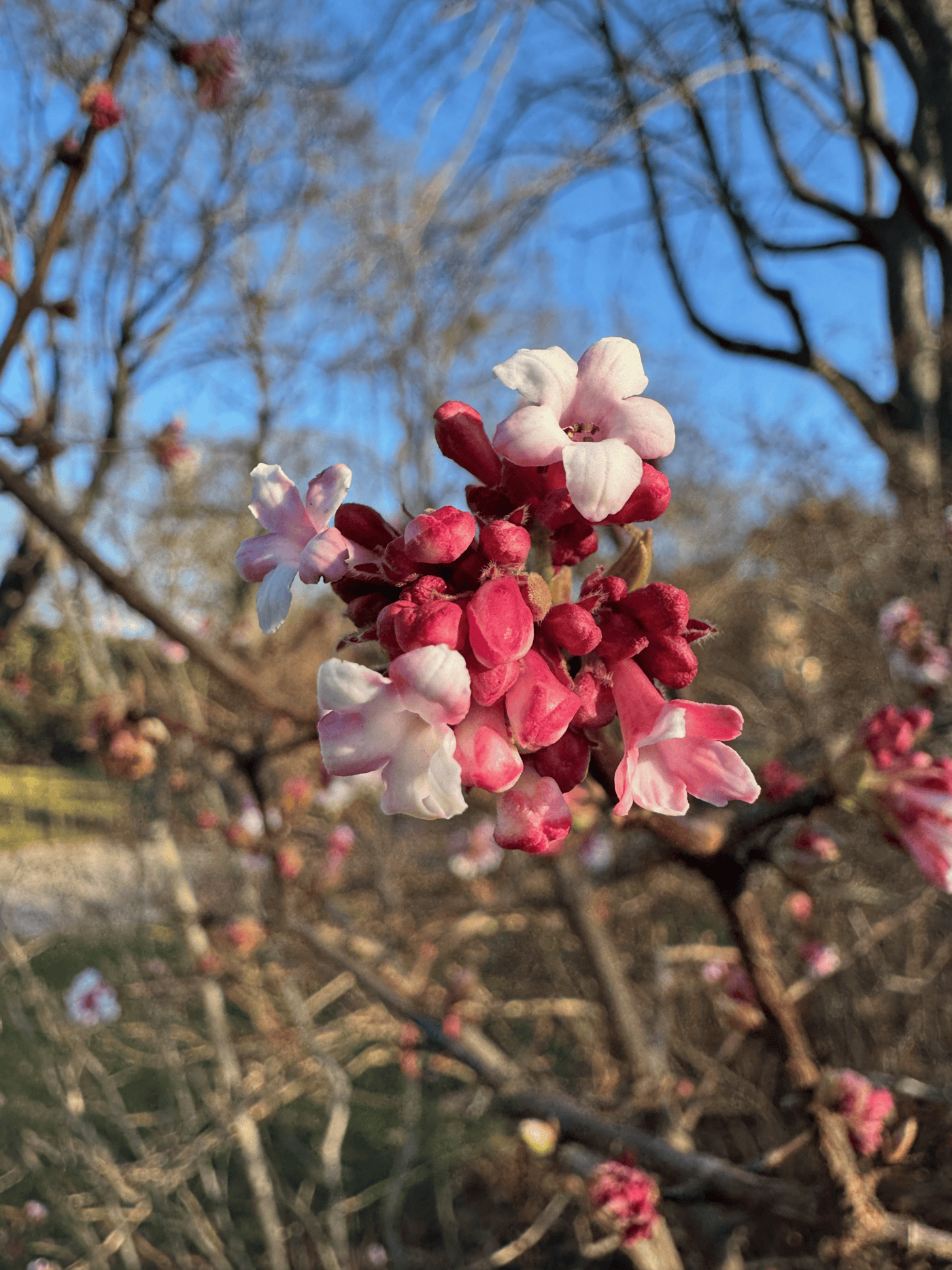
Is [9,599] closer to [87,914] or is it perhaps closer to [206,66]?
[87,914]

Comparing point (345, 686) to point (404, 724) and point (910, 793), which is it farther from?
point (910, 793)

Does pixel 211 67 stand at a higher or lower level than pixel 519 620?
higher

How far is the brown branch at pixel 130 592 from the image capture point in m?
1.50

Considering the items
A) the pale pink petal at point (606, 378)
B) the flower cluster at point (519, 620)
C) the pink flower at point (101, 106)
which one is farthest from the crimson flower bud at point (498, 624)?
the pink flower at point (101, 106)

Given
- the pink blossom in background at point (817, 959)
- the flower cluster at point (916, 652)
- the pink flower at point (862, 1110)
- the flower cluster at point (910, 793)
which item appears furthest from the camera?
the flower cluster at point (916, 652)

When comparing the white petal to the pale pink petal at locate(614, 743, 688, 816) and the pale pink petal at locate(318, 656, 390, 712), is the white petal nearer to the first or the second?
the pale pink petal at locate(318, 656, 390, 712)

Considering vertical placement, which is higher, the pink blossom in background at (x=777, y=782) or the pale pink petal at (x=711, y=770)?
the pale pink petal at (x=711, y=770)

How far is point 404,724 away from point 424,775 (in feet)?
0.17

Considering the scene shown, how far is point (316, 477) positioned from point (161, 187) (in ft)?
14.8

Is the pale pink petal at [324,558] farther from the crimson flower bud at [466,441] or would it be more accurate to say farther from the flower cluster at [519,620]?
the crimson flower bud at [466,441]

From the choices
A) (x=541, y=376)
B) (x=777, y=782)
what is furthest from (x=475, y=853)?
(x=541, y=376)

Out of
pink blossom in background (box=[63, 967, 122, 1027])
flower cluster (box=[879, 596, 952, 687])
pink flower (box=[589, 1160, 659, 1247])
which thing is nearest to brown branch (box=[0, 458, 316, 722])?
pink flower (box=[589, 1160, 659, 1247])

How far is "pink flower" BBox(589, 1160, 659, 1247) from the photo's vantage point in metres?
1.47

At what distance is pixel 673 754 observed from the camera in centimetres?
80
